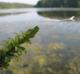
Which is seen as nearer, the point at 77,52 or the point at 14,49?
the point at 14,49

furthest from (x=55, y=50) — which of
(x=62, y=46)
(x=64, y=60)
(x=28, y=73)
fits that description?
(x=28, y=73)

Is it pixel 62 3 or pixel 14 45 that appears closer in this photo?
pixel 14 45

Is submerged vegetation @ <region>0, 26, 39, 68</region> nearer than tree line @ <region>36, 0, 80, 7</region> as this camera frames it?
Result: Yes

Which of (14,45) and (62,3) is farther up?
(14,45)

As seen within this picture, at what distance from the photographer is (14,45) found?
8258 millimetres

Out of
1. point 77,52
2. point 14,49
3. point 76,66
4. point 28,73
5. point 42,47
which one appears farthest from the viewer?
point 42,47

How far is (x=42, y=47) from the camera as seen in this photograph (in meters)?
27.0

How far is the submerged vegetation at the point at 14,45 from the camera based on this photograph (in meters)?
8.20

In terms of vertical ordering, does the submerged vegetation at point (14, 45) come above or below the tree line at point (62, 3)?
above

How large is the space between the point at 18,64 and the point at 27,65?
0.78 meters

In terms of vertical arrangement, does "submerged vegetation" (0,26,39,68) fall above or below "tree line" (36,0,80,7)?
above

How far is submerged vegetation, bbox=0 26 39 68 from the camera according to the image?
8195mm

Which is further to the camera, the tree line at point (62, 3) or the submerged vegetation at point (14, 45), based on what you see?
the tree line at point (62, 3)

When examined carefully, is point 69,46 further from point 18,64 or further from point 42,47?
point 18,64
